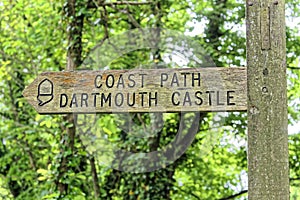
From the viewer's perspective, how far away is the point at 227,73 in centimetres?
179

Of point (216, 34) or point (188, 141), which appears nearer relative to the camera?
point (188, 141)

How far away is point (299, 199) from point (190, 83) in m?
4.42

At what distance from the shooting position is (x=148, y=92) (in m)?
1.81

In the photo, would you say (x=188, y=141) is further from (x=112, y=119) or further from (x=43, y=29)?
(x=43, y=29)

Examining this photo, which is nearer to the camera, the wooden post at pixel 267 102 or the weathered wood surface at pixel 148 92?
the wooden post at pixel 267 102

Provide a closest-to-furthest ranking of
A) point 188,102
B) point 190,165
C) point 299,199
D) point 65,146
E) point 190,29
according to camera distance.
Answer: point 188,102 < point 65,146 < point 190,29 < point 190,165 < point 299,199

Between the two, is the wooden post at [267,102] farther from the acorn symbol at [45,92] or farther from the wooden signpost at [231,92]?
the acorn symbol at [45,92]

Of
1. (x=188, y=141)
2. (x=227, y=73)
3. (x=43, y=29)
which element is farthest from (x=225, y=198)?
(x=227, y=73)

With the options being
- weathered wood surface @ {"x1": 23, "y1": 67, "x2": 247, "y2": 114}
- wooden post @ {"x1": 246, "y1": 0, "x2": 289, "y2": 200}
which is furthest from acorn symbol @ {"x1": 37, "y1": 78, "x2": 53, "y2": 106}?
wooden post @ {"x1": 246, "y1": 0, "x2": 289, "y2": 200}

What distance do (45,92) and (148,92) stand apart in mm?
368

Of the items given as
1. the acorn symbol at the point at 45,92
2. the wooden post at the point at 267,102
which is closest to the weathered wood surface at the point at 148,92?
the acorn symbol at the point at 45,92

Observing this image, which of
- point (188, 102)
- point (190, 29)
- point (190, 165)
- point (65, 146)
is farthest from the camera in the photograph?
point (190, 165)

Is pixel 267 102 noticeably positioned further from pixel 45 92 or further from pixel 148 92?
pixel 45 92

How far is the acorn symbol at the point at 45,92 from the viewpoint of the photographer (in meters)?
1.88
